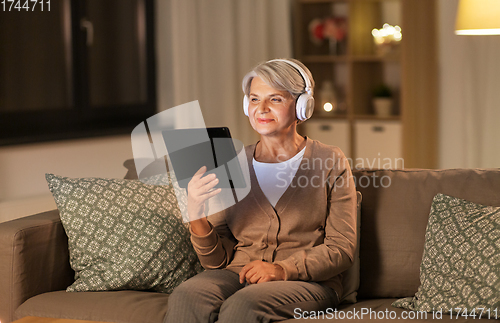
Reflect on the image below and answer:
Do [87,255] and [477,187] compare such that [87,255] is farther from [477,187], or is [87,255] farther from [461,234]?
[477,187]

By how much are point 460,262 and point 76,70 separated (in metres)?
2.24

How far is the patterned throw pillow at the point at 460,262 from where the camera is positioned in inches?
56.4

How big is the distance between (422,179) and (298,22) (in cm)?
265

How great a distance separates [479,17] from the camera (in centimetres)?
203

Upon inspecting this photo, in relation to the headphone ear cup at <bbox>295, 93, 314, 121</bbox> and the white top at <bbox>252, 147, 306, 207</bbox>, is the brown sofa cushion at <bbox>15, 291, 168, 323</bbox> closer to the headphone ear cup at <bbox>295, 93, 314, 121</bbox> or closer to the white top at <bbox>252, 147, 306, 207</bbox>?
the white top at <bbox>252, 147, 306, 207</bbox>

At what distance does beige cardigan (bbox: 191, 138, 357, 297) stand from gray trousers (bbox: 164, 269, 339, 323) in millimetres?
77

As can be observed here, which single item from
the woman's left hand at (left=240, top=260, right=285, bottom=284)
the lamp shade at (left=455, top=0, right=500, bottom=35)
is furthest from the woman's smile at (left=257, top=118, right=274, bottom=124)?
the lamp shade at (left=455, top=0, right=500, bottom=35)

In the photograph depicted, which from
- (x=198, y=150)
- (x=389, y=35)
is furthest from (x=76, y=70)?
(x=389, y=35)

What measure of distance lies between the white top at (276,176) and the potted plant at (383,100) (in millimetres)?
2366

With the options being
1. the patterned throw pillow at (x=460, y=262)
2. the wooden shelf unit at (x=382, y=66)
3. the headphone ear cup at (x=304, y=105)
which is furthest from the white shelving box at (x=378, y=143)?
the headphone ear cup at (x=304, y=105)

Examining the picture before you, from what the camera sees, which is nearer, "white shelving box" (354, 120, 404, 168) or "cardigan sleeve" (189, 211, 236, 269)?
"cardigan sleeve" (189, 211, 236, 269)

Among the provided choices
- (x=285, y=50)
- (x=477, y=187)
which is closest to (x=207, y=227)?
(x=477, y=187)

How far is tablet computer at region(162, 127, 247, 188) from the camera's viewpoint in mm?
1504

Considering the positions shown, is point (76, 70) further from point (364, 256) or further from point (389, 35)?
point (389, 35)
